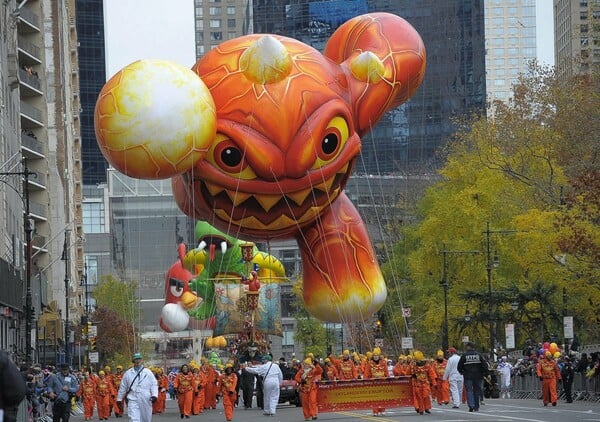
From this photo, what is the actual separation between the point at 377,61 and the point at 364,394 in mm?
6230

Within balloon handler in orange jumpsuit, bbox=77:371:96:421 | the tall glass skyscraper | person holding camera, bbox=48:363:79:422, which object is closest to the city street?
person holding camera, bbox=48:363:79:422

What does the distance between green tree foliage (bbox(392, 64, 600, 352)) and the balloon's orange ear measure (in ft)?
63.3

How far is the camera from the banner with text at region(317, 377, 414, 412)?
97.2ft

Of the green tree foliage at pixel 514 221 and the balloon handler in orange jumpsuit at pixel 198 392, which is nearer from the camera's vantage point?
the balloon handler in orange jumpsuit at pixel 198 392

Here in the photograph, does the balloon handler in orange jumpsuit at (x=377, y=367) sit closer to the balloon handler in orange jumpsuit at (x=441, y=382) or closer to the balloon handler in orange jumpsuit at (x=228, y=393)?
the balloon handler in orange jumpsuit at (x=441, y=382)

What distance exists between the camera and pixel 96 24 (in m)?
178

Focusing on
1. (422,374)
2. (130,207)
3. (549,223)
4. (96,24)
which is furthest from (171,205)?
(96,24)

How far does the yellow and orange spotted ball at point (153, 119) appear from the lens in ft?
88.4

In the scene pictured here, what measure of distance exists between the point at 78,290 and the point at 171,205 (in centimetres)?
3731

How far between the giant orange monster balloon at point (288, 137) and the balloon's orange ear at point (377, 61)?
25mm

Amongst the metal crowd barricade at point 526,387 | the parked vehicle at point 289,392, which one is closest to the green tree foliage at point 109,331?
the metal crowd barricade at point 526,387

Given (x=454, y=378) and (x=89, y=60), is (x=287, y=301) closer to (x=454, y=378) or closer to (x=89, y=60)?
(x=89, y=60)

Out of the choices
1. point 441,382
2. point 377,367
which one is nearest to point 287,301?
point 441,382

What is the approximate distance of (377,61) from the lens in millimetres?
29828
